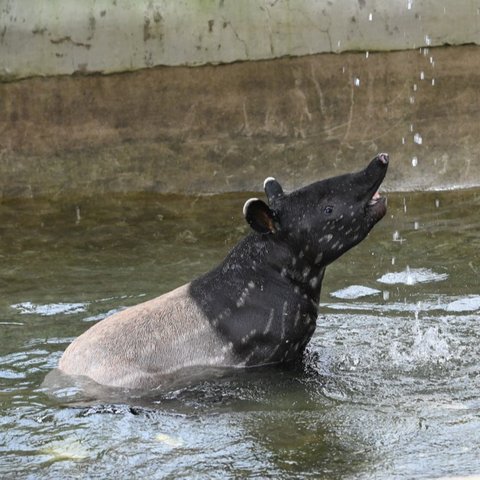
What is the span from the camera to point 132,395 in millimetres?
7340

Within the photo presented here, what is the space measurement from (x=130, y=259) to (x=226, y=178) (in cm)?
236

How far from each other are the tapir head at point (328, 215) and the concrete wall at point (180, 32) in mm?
4920

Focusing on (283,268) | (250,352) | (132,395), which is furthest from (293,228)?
(132,395)

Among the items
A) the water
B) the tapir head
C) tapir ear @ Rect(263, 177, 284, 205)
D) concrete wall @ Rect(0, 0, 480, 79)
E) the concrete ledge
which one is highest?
concrete wall @ Rect(0, 0, 480, 79)

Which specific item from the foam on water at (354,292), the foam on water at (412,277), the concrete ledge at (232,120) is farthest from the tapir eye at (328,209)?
the concrete ledge at (232,120)

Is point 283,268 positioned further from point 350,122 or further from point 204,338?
point 350,122

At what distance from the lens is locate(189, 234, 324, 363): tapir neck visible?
7.70 meters

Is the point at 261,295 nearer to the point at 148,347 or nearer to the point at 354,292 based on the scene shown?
the point at 148,347

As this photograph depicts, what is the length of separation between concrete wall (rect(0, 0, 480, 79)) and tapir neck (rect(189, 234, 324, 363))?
496cm

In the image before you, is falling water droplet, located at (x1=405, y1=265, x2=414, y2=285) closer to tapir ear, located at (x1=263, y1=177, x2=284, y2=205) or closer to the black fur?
the black fur

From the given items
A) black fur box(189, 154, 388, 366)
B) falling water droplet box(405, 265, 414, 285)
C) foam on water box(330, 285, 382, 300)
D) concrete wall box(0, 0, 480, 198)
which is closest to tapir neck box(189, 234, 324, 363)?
black fur box(189, 154, 388, 366)

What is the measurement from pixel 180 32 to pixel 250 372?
5745 millimetres

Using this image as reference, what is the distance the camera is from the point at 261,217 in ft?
25.5

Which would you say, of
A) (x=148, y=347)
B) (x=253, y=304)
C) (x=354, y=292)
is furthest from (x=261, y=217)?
(x=354, y=292)
